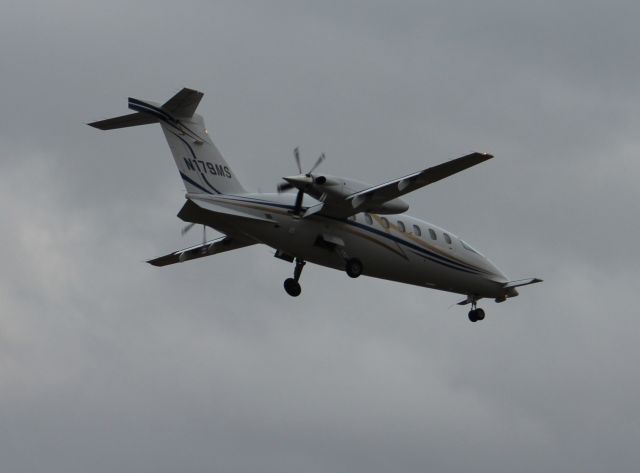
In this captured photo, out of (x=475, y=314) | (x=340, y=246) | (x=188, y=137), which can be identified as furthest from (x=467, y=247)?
(x=188, y=137)

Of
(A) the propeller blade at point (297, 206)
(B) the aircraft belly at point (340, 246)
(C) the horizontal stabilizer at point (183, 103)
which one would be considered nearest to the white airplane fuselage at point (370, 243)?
(B) the aircraft belly at point (340, 246)

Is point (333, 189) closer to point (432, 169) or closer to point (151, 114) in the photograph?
point (432, 169)

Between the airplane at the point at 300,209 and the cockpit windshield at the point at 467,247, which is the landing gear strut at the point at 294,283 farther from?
the cockpit windshield at the point at 467,247

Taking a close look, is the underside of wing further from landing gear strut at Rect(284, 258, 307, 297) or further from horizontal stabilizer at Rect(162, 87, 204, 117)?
horizontal stabilizer at Rect(162, 87, 204, 117)

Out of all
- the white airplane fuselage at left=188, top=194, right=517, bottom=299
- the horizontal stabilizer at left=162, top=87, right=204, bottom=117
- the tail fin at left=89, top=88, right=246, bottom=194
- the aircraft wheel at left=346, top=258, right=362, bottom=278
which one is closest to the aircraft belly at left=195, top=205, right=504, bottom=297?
the white airplane fuselage at left=188, top=194, right=517, bottom=299

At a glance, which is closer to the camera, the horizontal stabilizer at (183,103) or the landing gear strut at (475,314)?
the horizontal stabilizer at (183,103)

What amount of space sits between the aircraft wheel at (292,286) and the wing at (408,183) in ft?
16.2

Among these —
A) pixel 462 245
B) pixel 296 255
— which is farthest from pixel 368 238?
pixel 462 245

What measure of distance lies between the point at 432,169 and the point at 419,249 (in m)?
8.16

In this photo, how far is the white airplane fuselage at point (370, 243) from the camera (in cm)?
4797

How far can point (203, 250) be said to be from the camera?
2172 inches

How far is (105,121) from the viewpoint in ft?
158

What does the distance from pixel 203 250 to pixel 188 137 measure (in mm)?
8835

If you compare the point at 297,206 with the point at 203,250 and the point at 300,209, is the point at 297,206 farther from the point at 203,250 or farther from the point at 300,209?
the point at 203,250
